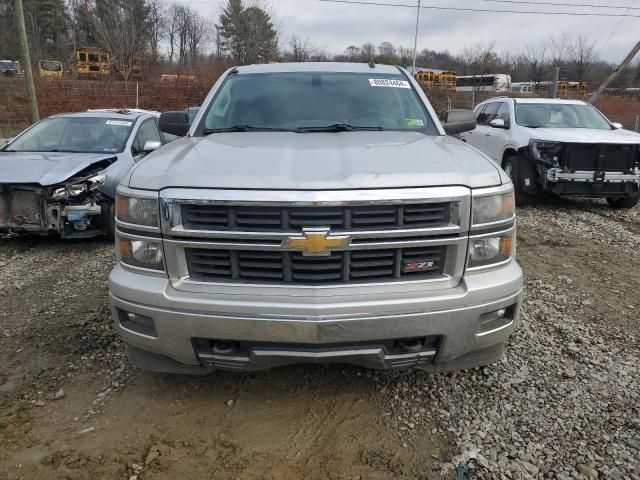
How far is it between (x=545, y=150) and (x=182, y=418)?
7.20 meters

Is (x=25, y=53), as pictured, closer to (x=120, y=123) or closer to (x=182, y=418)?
(x=120, y=123)

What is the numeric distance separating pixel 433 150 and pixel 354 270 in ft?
3.02

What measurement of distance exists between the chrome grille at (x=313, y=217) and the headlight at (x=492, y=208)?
15 centimetres

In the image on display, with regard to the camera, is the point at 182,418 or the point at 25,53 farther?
the point at 25,53

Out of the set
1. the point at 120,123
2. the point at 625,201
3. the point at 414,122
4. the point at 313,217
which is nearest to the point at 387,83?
the point at 414,122

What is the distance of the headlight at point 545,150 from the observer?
308 inches

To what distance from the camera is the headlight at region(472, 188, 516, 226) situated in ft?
7.97

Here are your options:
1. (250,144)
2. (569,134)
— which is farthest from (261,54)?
(250,144)

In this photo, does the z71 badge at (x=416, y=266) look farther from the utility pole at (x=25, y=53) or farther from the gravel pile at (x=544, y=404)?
the utility pole at (x=25, y=53)

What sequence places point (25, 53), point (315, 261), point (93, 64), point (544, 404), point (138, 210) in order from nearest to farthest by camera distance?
point (315, 261)
point (138, 210)
point (544, 404)
point (25, 53)
point (93, 64)

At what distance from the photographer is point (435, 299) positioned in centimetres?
233

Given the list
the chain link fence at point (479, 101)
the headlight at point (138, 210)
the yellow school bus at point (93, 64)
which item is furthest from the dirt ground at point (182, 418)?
the yellow school bus at point (93, 64)

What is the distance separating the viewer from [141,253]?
2496 mm

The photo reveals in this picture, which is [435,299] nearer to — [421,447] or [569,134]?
[421,447]
